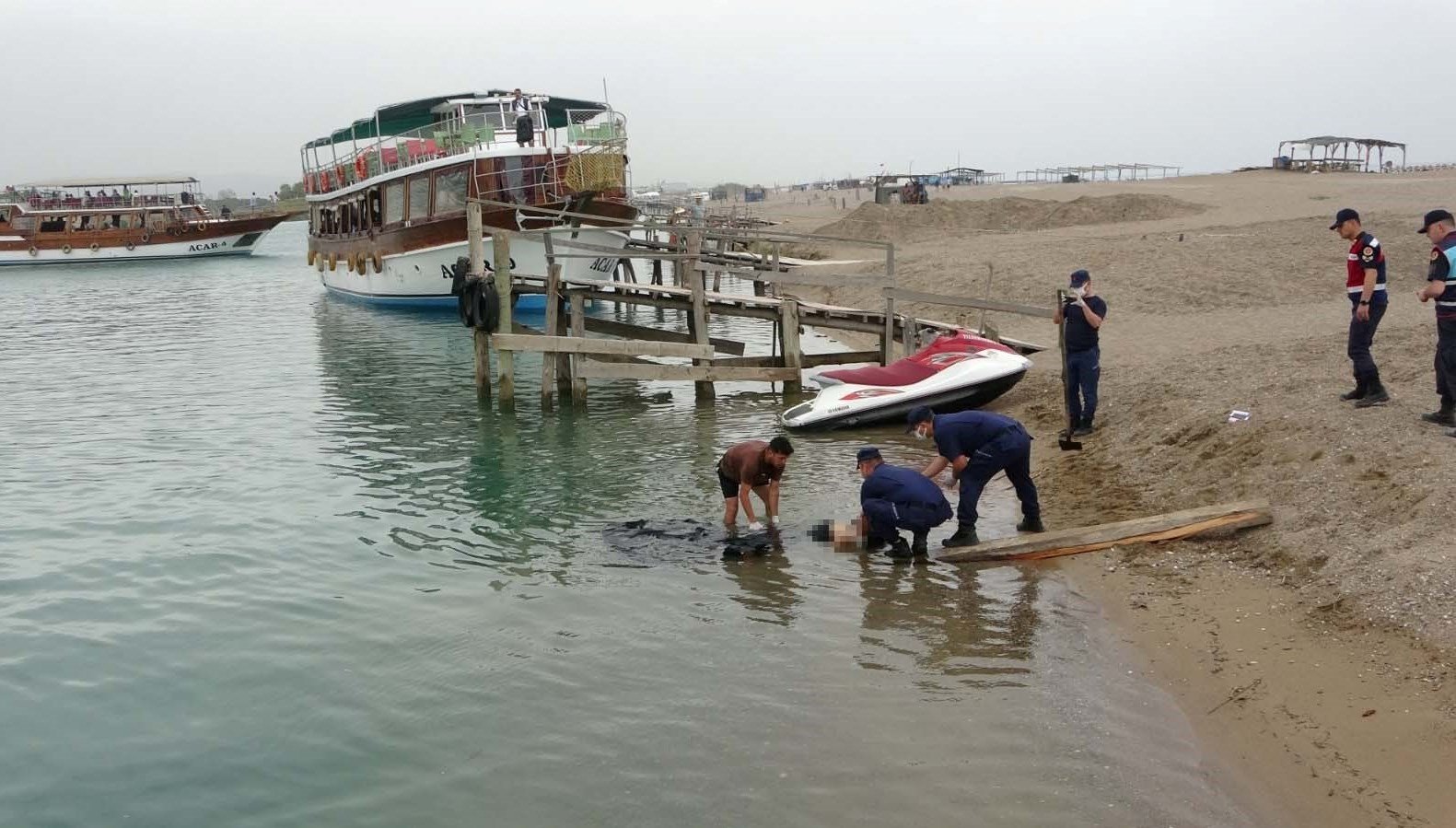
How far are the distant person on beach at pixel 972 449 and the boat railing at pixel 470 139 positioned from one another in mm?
24269

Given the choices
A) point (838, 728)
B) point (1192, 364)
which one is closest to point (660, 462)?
point (1192, 364)

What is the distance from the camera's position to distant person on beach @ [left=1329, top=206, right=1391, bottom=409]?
31.8 feet

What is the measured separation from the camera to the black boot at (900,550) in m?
9.34

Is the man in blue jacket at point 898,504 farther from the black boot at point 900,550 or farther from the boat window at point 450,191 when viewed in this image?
the boat window at point 450,191

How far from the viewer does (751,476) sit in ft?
32.5

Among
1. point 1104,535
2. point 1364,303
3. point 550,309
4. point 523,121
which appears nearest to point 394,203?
point 523,121

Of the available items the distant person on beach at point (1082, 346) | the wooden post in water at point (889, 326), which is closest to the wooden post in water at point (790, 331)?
the wooden post in water at point (889, 326)

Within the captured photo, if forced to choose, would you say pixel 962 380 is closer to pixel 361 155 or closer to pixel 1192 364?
pixel 1192 364

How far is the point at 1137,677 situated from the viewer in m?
6.98

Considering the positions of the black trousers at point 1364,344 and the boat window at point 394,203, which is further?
the boat window at point 394,203

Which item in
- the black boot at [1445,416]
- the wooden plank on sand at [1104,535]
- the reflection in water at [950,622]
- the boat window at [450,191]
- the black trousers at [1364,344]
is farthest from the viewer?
the boat window at [450,191]

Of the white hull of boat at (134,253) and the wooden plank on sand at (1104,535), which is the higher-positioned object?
the white hull of boat at (134,253)

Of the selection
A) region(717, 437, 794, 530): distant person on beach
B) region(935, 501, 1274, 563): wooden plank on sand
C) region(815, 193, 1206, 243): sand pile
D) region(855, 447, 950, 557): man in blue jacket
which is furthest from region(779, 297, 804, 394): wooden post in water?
region(815, 193, 1206, 243): sand pile

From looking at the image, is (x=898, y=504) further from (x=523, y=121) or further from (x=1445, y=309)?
(x=523, y=121)
